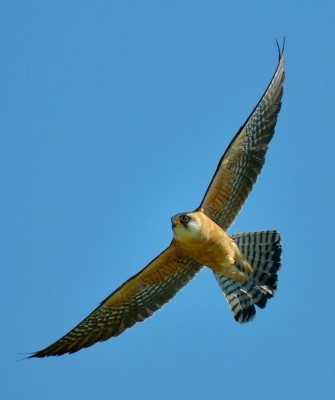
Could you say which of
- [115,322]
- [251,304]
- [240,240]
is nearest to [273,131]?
[240,240]

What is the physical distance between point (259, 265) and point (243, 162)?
174cm

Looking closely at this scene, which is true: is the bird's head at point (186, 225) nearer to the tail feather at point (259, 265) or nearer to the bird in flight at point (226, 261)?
the bird in flight at point (226, 261)

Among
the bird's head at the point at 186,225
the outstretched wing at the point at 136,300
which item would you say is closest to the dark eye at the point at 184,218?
the bird's head at the point at 186,225

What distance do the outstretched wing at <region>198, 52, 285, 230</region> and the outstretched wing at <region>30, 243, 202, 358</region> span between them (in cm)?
96

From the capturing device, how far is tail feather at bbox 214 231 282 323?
16.3m

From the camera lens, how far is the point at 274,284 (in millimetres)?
16266

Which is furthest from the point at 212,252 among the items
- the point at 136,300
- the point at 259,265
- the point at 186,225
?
the point at 136,300

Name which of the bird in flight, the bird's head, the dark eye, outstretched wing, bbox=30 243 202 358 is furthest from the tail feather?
the dark eye

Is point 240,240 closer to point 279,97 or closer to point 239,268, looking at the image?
point 239,268

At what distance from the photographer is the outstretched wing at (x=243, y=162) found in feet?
51.9

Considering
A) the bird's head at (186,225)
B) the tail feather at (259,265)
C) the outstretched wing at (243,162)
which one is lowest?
the tail feather at (259,265)

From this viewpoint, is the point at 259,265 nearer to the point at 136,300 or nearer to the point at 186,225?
the point at 186,225

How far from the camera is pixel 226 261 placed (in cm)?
1578

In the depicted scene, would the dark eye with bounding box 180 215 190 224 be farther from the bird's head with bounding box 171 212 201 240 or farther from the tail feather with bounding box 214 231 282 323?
the tail feather with bounding box 214 231 282 323
